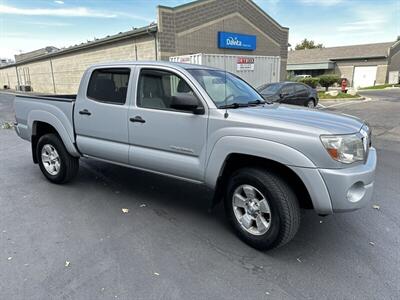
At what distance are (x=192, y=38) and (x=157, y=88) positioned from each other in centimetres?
1480

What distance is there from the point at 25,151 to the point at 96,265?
5.75 m

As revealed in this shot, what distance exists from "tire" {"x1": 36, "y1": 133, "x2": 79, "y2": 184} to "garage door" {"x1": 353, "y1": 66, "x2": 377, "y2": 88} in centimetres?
4670

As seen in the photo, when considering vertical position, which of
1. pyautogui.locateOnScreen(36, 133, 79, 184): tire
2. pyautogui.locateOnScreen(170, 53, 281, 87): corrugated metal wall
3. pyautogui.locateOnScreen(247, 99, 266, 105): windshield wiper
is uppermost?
pyautogui.locateOnScreen(170, 53, 281, 87): corrugated metal wall

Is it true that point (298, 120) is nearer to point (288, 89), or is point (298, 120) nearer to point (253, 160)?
point (253, 160)

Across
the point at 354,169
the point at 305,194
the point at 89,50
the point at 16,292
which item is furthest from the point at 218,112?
the point at 89,50

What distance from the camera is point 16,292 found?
2625 millimetres

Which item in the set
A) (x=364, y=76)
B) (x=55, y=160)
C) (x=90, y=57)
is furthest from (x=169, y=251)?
(x=364, y=76)

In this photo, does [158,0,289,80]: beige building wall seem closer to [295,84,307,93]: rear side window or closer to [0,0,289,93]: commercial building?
[0,0,289,93]: commercial building

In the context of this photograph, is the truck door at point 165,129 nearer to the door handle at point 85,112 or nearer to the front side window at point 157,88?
the front side window at point 157,88

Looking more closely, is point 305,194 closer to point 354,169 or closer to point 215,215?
point 354,169

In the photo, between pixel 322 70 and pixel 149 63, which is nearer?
pixel 149 63

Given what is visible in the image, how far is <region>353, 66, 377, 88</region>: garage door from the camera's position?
4369 cm

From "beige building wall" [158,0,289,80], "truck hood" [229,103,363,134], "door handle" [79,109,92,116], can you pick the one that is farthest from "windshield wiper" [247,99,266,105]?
"beige building wall" [158,0,289,80]

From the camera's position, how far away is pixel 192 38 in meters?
17.7
